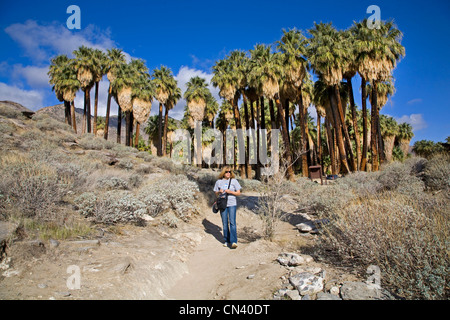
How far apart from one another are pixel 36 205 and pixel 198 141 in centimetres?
2902

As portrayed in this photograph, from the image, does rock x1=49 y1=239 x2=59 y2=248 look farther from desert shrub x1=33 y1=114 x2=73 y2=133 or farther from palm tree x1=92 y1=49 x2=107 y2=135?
palm tree x1=92 y1=49 x2=107 y2=135

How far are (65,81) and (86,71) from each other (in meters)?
2.88

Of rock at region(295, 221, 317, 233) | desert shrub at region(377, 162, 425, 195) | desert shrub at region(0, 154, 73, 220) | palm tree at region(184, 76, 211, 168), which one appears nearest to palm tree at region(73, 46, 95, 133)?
palm tree at region(184, 76, 211, 168)

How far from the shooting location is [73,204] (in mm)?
6508

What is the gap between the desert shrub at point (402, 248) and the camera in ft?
9.70

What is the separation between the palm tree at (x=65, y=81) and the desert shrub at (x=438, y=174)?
3116 centimetres

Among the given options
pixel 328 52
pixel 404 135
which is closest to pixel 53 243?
pixel 328 52

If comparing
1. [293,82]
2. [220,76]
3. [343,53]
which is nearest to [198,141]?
[220,76]

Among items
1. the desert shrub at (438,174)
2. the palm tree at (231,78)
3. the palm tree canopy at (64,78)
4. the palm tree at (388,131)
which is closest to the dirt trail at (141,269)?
the desert shrub at (438,174)

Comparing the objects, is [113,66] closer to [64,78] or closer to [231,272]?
[64,78]

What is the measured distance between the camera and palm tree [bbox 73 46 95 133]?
28.7 metres

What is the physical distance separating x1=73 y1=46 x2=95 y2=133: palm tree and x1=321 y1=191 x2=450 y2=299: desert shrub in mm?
30247
